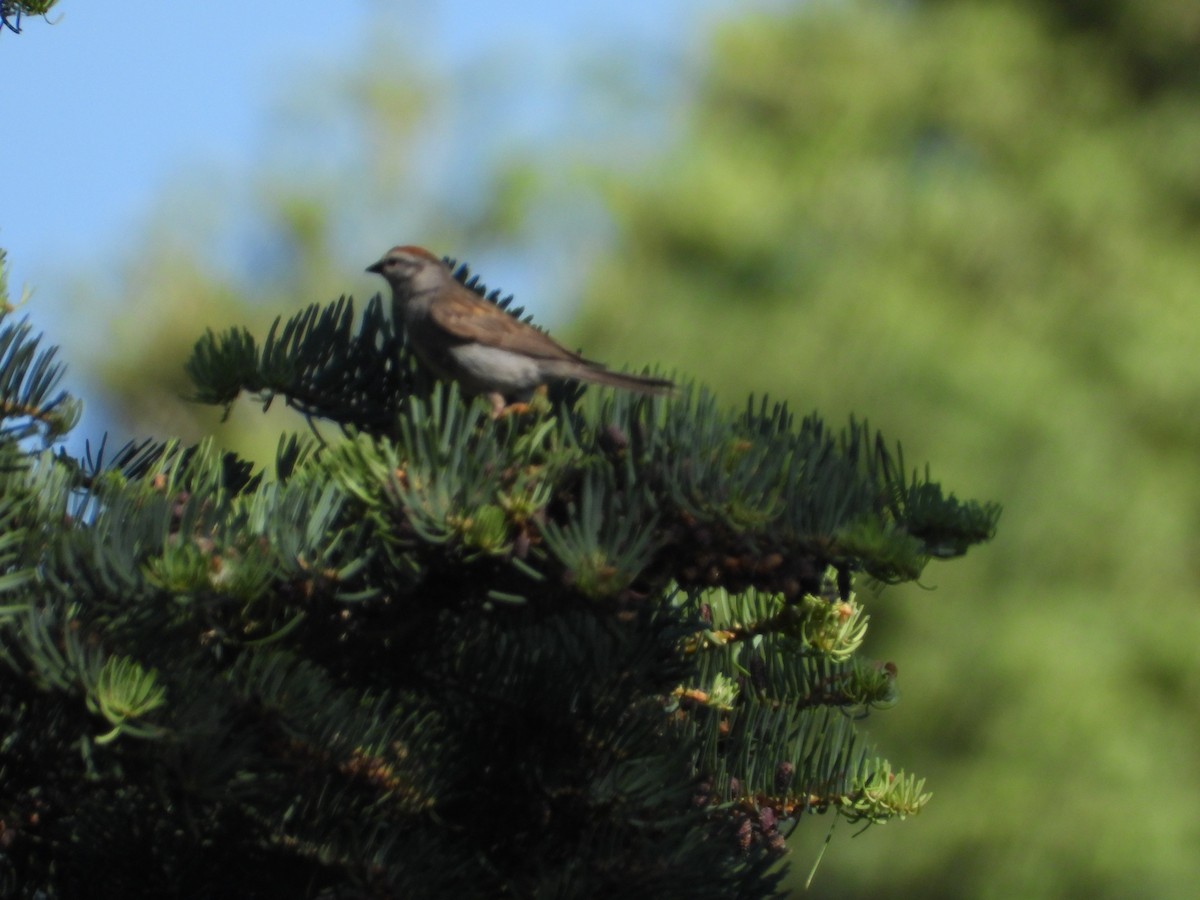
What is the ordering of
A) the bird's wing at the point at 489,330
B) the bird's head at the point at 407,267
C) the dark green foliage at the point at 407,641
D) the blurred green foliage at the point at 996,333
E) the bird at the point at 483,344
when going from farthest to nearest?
the blurred green foliage at the point at 996,333, the bird's head at the point at 407,267, the bird's wing at the point at 489,330, the bird at the point at 483,344, the dark green foliage at the point at 407,641

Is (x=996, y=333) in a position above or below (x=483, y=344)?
above

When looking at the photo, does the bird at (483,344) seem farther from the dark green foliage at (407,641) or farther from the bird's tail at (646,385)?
the dark green foliage at (407,641)

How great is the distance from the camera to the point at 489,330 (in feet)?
10.2

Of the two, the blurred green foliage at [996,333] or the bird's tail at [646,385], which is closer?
the bird's tail at [646,385]

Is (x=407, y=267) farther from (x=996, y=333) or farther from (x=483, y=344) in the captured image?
(x=996, y=333)

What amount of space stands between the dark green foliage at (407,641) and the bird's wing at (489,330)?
117 cm

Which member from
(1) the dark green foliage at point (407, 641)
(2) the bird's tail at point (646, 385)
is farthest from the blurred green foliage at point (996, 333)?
(1) the dark green foliage at point (407, 641)

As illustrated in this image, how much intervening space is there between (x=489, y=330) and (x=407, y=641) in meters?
1.57

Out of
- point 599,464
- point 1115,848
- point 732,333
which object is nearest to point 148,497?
point 599,464

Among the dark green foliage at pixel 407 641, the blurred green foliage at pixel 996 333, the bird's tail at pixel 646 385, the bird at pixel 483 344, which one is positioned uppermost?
the blurred green foliage at pixel 996 333

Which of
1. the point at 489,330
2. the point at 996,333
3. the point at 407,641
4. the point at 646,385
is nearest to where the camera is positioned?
the point at 407,641

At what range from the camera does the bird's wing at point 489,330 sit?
289cm

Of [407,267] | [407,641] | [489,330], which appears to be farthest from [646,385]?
[407,267]

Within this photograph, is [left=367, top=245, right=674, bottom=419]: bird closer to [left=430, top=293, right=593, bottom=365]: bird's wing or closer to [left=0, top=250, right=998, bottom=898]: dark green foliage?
[left=430, top=293, right=593, bottom=365]: bird's wing
